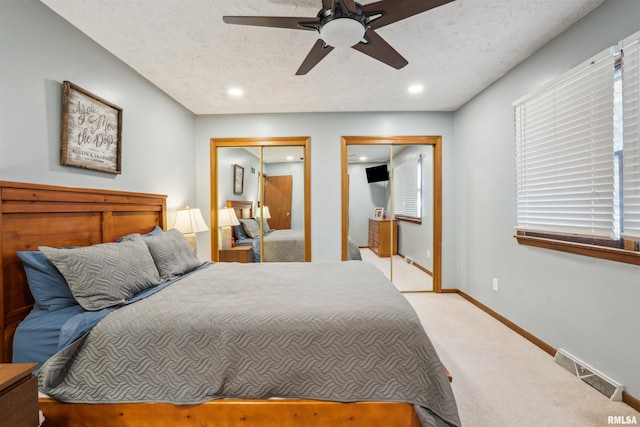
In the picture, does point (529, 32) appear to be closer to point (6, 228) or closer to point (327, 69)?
point (327, 69)

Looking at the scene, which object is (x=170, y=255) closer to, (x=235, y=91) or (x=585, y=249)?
(x=235, y=91)

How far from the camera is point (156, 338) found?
1.29m

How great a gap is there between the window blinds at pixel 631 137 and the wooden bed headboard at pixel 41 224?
3548 millimetres

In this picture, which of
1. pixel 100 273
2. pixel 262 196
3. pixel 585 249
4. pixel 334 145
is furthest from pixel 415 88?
pixel 100 273

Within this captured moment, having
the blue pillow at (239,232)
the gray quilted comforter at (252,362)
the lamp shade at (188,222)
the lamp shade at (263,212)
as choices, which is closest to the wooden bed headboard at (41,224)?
the gray quilted comforter at (252,362)

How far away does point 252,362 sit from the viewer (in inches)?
50.0

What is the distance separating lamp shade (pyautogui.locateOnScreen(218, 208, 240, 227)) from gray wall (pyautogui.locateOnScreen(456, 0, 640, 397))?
10.3ft

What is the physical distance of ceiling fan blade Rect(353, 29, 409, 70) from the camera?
1.59 m

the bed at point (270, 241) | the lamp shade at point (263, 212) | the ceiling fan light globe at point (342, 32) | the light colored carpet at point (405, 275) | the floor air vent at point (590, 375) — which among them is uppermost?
the ceiling fan light globe at point (342, 32)

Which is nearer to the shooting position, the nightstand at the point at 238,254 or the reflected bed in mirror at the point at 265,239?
the nightstand at the point at 238,254

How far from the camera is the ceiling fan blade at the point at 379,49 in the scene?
159 centimetres

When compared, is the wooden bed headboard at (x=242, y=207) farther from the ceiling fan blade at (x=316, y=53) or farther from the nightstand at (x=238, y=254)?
the ceiling fan blade at (x=316, y=53)

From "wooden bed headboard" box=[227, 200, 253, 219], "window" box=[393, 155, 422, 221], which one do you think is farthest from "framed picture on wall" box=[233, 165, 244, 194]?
"window" box=[393, 155, 422, 221]

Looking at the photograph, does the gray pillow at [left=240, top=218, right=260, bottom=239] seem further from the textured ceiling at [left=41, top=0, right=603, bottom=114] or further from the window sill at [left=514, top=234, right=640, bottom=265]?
the window sill at [left=514, top=234, right=640, bottom=265]
